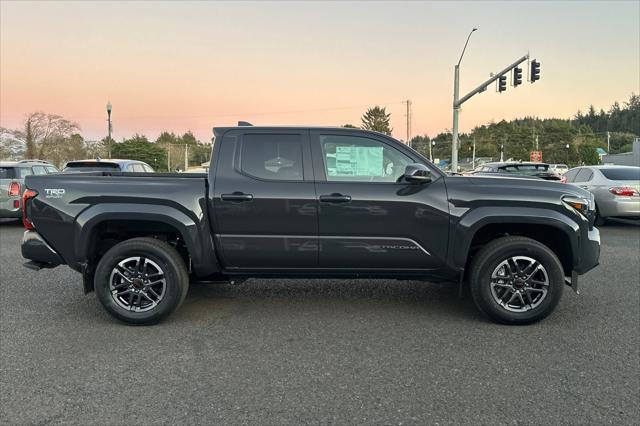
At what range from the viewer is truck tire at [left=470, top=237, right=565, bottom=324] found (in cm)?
421

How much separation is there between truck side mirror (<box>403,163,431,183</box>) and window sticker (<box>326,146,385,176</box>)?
279mm

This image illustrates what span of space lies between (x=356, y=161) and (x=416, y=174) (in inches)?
24.3

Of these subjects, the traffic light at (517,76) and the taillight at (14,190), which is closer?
the taillight at (14,190)

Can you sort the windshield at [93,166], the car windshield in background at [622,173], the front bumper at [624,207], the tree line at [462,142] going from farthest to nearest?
the tree line at [462,142] < the windshield at [93,166] < the car windshield in background at [622,173] < the front bumper at [624,207]

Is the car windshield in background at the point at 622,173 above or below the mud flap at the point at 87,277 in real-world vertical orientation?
above

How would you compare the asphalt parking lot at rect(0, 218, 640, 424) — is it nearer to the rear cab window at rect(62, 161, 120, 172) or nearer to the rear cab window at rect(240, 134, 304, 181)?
the rear cab window at rect(240, 134, 304, 181)

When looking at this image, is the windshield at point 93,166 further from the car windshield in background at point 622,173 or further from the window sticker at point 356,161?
the car windshield in background at point 622,173

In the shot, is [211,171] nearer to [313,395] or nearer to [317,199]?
[317,199]

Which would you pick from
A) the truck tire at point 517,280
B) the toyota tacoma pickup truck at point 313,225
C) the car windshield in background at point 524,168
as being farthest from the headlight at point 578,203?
the car windshield in background at point 524,168

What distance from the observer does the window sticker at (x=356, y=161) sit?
435 cm

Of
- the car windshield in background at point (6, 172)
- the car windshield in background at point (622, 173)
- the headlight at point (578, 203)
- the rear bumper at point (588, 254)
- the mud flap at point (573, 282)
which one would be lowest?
the mud flap at point (573, 282)

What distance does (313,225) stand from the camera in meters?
4.26

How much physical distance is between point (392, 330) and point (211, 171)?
2.29 meters

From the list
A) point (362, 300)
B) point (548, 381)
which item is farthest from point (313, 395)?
point (362, 300)
